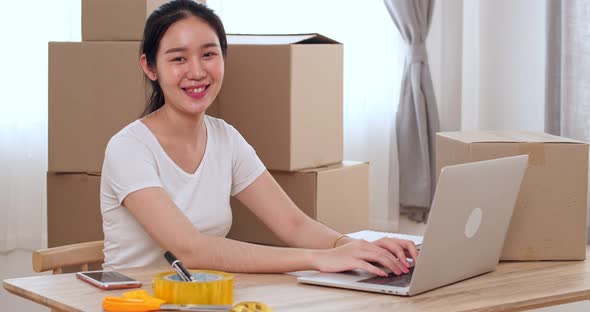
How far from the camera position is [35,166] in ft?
12.8

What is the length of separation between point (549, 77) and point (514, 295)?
2365mm

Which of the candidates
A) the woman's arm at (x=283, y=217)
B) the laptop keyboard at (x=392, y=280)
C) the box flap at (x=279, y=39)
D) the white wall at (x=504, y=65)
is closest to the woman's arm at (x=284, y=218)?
the woman's arm at (x=283, y=217)

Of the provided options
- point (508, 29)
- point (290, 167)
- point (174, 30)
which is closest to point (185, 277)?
point (174, 30)

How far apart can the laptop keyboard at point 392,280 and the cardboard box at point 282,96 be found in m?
0.88

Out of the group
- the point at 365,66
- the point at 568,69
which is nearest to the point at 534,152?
the point at 568,69

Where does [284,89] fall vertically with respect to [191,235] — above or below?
above

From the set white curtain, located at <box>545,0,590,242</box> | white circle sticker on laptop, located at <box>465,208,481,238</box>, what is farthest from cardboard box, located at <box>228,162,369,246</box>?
white curtain, located at <box>545,0,590,242</box>

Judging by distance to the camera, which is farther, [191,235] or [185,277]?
[191,235]

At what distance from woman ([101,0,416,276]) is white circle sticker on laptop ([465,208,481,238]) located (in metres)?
0.14

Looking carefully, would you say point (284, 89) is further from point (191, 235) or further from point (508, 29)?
point (508, 29)

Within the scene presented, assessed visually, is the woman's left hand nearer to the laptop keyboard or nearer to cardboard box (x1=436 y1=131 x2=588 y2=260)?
the laptop keyboard

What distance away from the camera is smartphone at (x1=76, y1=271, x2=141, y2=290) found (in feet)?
5.22

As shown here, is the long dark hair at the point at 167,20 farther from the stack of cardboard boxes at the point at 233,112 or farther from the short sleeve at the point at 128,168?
the stack of cardboard boxes at the point at 233,112

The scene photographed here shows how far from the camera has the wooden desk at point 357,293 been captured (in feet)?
4.99
